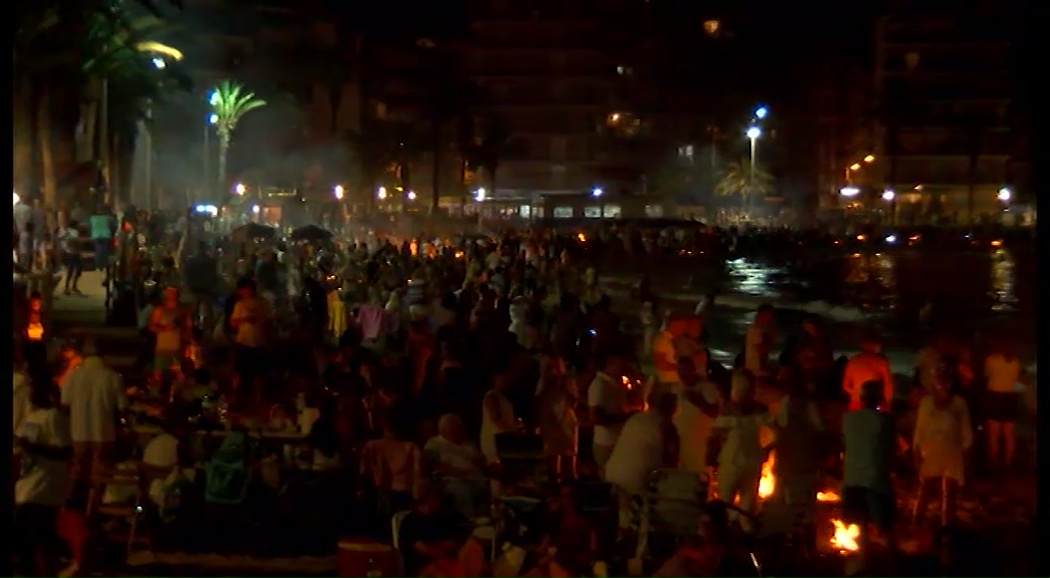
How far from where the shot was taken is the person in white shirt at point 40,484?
802 cm

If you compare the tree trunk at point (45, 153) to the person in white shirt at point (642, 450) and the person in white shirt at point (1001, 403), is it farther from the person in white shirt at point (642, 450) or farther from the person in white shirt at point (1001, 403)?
the person in white shirt at point (642, 450)

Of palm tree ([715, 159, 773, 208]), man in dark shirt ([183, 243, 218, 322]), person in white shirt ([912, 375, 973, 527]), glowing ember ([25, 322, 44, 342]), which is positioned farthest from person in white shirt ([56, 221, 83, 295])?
palm tree ([715, 159, 773, 208])

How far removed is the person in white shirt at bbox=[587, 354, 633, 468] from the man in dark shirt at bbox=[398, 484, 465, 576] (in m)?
2.52

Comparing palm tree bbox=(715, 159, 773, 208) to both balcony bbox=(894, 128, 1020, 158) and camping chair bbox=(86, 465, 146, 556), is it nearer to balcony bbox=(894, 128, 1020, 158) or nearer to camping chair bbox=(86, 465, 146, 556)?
balcony bbox=(894, 128, 1020, 158)

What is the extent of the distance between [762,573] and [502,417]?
8.31 ft

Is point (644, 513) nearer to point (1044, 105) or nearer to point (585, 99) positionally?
point (1044, 105)

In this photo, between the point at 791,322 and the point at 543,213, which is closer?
the point at 791,322

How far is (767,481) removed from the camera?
977cm

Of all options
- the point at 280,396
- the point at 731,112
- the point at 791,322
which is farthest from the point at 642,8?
the point at 280,396

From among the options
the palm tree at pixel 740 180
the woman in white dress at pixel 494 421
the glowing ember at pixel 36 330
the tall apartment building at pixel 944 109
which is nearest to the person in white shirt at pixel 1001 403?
the woman in white dress at pixel 494 421

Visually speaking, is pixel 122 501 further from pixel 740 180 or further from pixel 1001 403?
pixel 740 180

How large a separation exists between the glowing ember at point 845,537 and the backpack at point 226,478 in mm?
3647

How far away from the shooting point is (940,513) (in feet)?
33.1

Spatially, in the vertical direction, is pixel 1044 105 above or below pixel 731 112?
below
